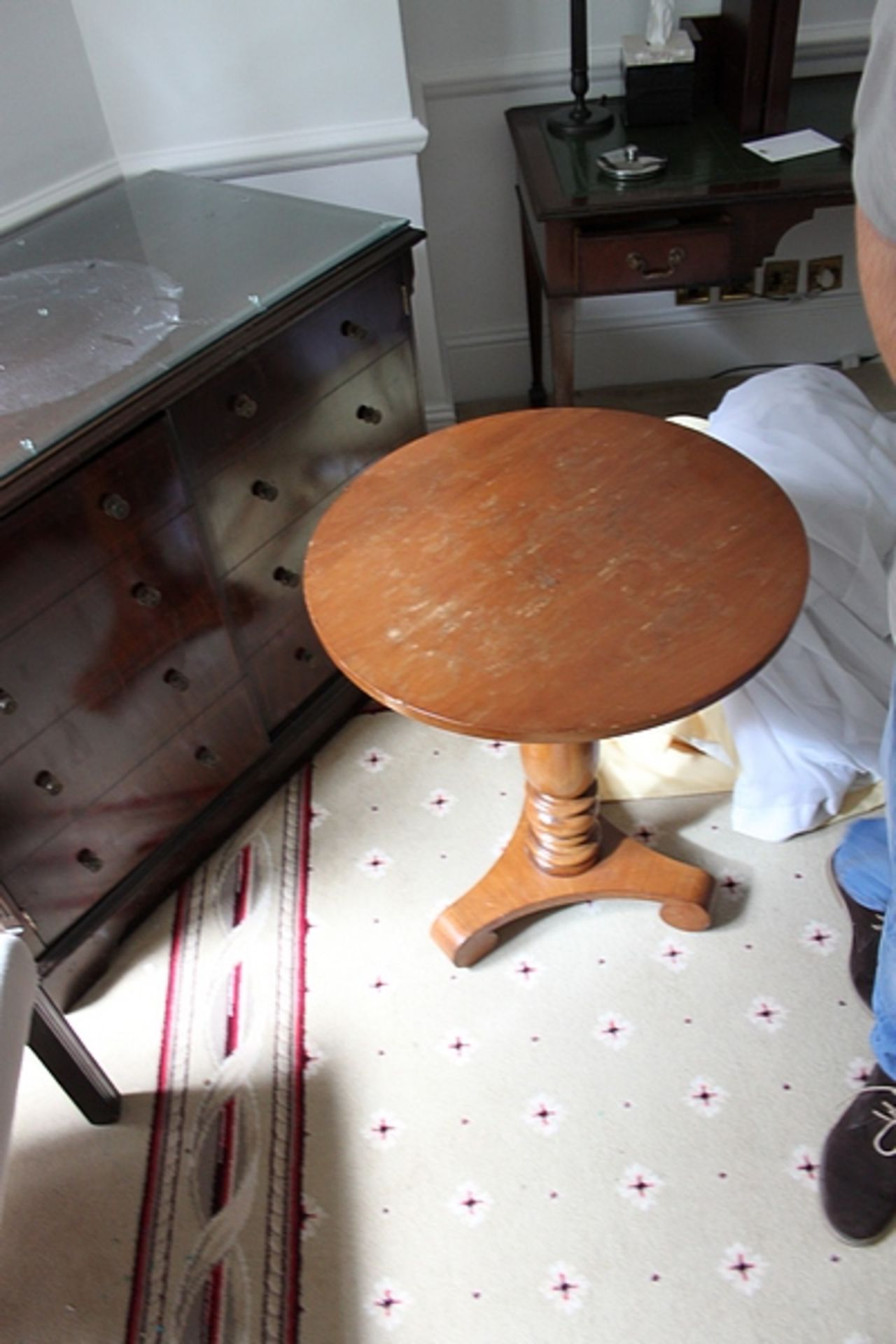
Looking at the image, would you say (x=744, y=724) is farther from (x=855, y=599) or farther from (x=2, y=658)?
(x=2, y=658)

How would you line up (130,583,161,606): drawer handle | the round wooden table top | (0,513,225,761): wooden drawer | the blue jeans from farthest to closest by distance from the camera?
(130,583,161,606): drawer handle → (0,513,225,761): wooden drawer → the blue jeans → the round wooden table top

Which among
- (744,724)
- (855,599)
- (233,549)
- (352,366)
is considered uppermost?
(352,366)

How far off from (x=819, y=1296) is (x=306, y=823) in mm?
975

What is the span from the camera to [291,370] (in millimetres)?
1508

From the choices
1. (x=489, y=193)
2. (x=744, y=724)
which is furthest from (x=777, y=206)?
(x=744, y=724)

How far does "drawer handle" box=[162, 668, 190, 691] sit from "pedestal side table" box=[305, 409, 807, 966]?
36 centimetres

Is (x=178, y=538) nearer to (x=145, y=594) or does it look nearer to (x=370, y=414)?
(x=145, y=594)

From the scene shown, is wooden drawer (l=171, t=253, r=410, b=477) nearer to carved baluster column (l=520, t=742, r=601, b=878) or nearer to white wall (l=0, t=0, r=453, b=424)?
white wall (l=0, t=0, r=453, b=424)

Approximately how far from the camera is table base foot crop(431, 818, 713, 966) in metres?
1.49

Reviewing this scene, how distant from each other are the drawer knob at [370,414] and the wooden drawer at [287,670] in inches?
12.7

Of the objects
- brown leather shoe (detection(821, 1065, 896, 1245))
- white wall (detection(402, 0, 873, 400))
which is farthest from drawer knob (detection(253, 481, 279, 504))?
brown leather shoe (detection(821, 1065, 896, 1245))

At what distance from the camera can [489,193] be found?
2.28 metres

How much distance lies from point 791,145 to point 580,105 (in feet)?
1.37

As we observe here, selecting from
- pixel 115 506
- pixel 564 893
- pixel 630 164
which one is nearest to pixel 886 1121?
pixel 564 893
